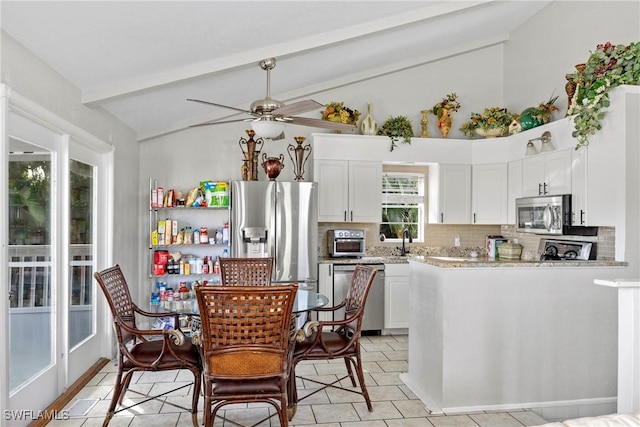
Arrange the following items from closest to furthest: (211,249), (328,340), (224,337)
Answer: (224,337) → (328,340) → (211,249)

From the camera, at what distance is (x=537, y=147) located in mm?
4602

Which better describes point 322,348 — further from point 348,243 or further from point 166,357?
point 348,243

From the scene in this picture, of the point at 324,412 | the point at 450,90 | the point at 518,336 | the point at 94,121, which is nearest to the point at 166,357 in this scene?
the point at 324,412

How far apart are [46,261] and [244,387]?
5.53ft

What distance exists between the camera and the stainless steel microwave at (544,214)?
414 centimetres

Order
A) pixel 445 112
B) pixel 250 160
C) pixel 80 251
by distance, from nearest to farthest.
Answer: pixel 80 251
pixel 250 160
pixel 445 112

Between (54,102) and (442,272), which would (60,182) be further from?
(442,272)

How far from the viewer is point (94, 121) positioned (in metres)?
3.75

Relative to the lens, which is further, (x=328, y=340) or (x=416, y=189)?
(x=416, y=189)

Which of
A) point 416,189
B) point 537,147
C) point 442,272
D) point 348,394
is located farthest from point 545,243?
point 348,394

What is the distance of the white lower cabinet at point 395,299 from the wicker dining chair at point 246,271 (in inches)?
68.1

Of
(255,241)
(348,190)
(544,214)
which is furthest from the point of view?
(348,190)

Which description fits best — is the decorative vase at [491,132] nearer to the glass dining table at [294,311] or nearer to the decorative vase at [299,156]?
the decorative vase at [299,156]

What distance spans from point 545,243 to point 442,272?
7.47 feet
